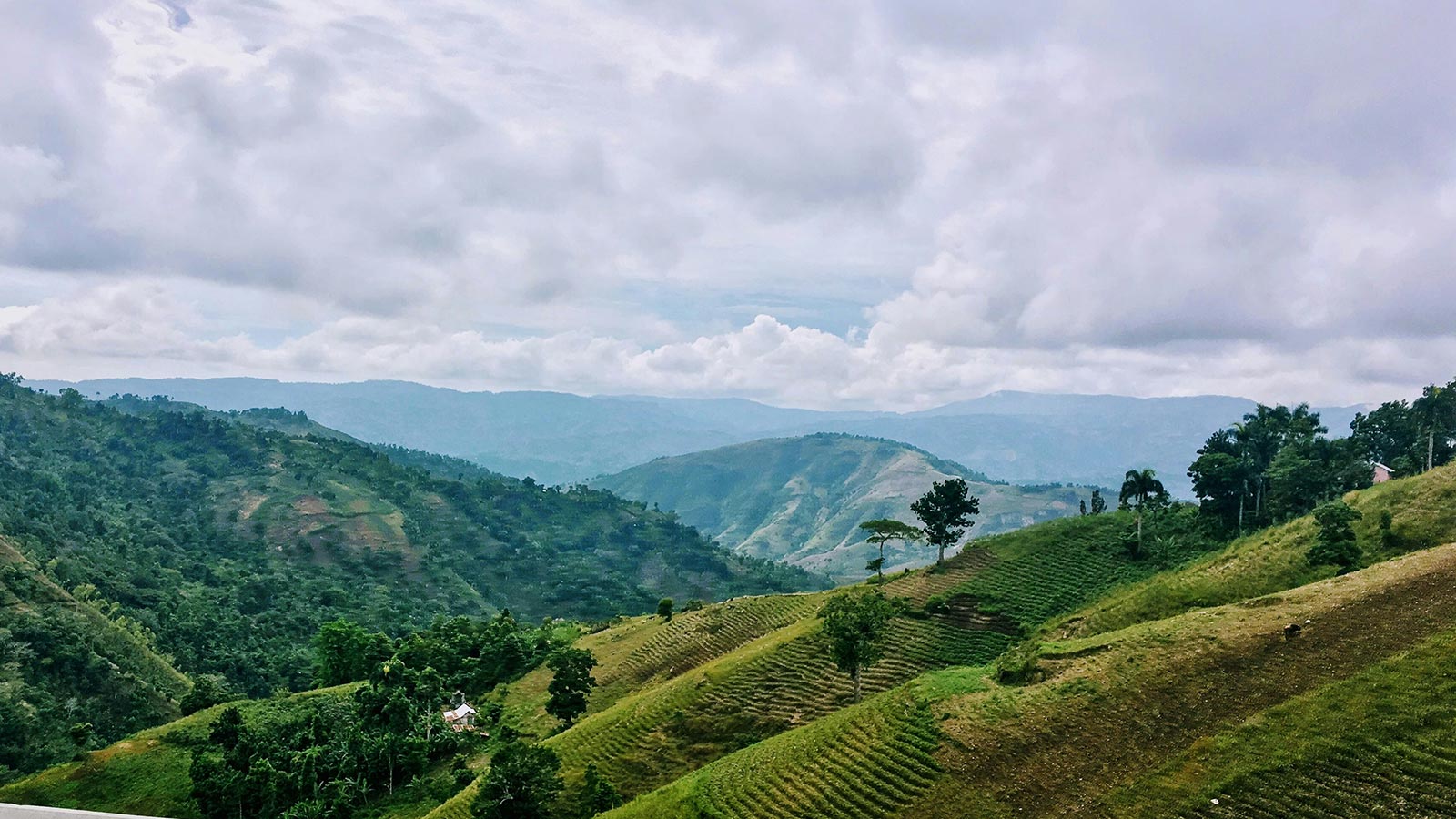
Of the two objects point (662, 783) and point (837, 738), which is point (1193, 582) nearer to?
point (837, 738)

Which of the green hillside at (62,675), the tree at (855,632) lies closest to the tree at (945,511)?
the tree at (855,632)

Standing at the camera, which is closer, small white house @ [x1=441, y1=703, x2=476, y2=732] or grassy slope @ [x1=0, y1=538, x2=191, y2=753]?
small white house @ [x1=441, y1=703, x2=476, y2=732]

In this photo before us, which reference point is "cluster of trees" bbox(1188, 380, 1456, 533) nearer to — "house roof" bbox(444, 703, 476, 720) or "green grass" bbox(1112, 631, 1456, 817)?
"green grass" bbox(1112, 631, 1456, 817)

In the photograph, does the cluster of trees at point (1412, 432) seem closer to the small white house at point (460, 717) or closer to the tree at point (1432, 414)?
the tree at point (1432, 414)

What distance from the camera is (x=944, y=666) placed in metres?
A: 44.8

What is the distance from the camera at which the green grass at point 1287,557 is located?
40.5m

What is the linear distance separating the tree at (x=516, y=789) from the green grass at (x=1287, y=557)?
97.9 ft

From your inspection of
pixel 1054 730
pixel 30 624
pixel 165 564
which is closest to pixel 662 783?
pixel 1054 730

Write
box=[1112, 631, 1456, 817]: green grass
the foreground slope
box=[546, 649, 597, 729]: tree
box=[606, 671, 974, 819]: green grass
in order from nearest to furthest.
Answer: box=[1112, 631, 1456, 817]: green grass → the foreground slope → box=[606, 671, 974, 819]: green grass → box=[546, 649, 597, 729]: tree

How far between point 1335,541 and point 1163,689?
2125 cm

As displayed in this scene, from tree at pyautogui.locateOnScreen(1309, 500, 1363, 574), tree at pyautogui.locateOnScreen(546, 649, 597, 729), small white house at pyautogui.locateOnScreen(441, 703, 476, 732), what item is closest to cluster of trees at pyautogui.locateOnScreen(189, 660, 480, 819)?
small white house at pyautogui.locateOnScreen(441, 703, 476, 732)

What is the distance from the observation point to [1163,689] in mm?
28047

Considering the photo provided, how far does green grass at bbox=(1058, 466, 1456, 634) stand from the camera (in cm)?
4047

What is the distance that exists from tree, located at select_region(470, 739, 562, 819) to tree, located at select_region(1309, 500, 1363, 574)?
135ft
